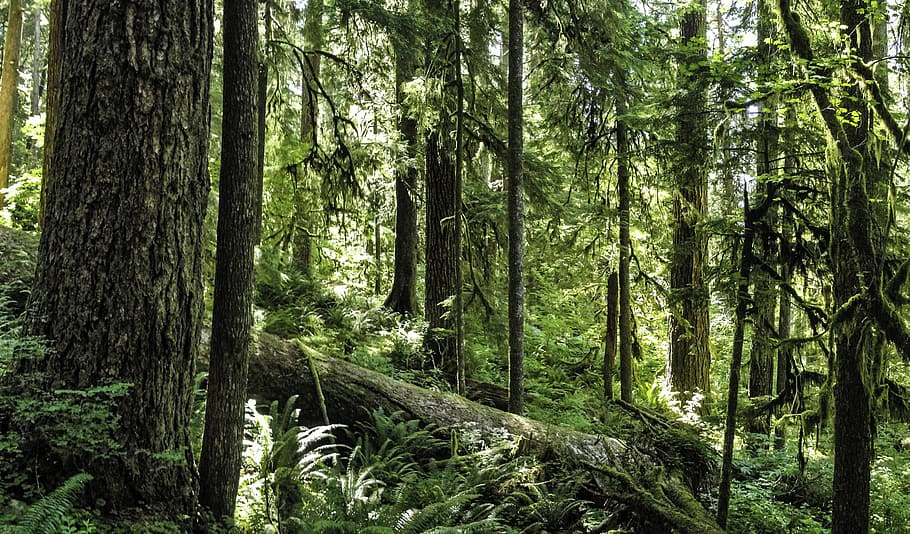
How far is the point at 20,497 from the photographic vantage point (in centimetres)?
347

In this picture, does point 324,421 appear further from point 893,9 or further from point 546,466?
point 893,9

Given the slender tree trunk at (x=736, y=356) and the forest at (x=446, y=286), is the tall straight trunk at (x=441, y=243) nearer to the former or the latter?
the forest at (x=446, y=286)

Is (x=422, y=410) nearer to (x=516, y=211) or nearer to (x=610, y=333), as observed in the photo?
(x=516, y=211)

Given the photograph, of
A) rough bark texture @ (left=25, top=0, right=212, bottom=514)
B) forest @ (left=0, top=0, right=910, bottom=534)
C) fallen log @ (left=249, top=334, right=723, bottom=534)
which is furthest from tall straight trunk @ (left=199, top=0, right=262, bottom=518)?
fallen log @ (left=249, top=334, right=723, bottom=534)

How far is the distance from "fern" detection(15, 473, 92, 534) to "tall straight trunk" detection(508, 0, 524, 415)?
5.21 meters

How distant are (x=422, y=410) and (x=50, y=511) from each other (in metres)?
4.22

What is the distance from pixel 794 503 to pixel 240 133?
844 centimetres

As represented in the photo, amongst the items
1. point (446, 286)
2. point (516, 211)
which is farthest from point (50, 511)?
point (446, 286)

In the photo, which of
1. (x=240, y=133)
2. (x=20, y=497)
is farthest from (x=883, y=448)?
(x=20, y=497)

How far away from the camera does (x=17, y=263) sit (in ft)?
23.3

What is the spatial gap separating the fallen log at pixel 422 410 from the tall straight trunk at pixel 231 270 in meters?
2.28

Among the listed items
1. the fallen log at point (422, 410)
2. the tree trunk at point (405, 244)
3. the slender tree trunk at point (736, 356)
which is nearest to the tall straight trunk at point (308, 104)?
the tree trunk at point (405, 244)

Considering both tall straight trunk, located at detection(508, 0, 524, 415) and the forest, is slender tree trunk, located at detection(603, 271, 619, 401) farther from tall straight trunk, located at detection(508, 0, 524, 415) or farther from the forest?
tall straight trunk, located at detection(508, 0, 524, 415)

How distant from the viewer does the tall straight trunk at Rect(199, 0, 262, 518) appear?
4328mm
